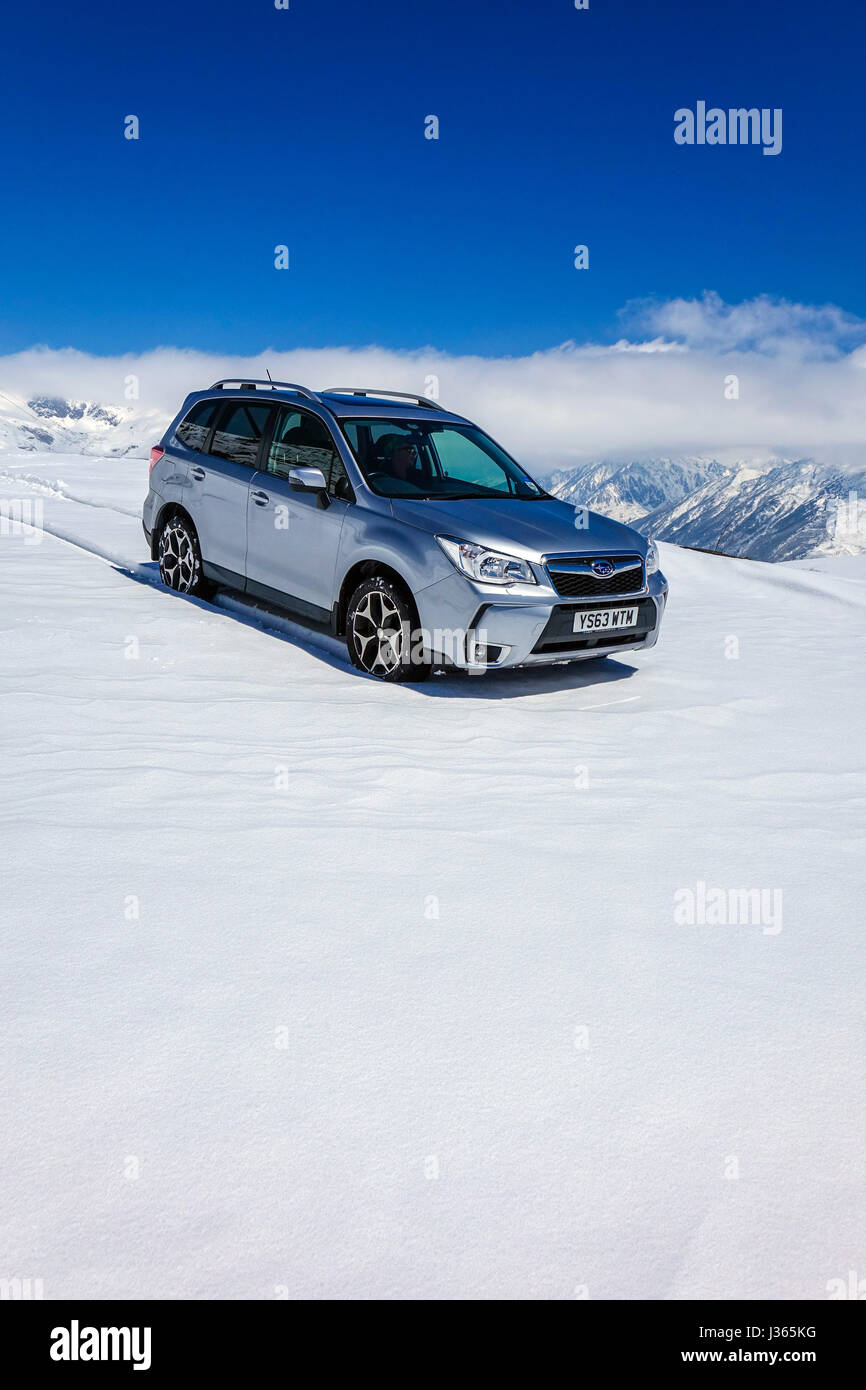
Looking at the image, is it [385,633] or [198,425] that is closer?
[385,633]

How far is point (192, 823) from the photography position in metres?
4.03

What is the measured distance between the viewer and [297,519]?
753 centimetres

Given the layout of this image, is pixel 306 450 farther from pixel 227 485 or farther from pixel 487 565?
pixel 487 565

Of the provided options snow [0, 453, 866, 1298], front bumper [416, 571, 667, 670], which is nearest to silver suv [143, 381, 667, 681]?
front bumper [416, 571, 667, 670]

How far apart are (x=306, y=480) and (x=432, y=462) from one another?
1.18 m

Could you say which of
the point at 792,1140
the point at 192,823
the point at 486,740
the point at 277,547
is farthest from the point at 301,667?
the point at 792,1140

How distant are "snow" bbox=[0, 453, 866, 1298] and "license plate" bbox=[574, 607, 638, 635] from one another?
97 centimetres

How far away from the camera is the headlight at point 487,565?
20.8 ft

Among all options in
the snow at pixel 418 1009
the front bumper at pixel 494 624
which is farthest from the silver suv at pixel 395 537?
the snow at pixel 418 1009

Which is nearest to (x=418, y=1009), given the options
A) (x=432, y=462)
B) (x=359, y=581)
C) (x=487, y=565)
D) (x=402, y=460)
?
(x=487, y=565)

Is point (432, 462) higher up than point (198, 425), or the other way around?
point (198, 425)

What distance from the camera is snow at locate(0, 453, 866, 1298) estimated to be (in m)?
2.03

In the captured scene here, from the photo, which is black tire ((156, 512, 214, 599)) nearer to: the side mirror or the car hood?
the side mirror
